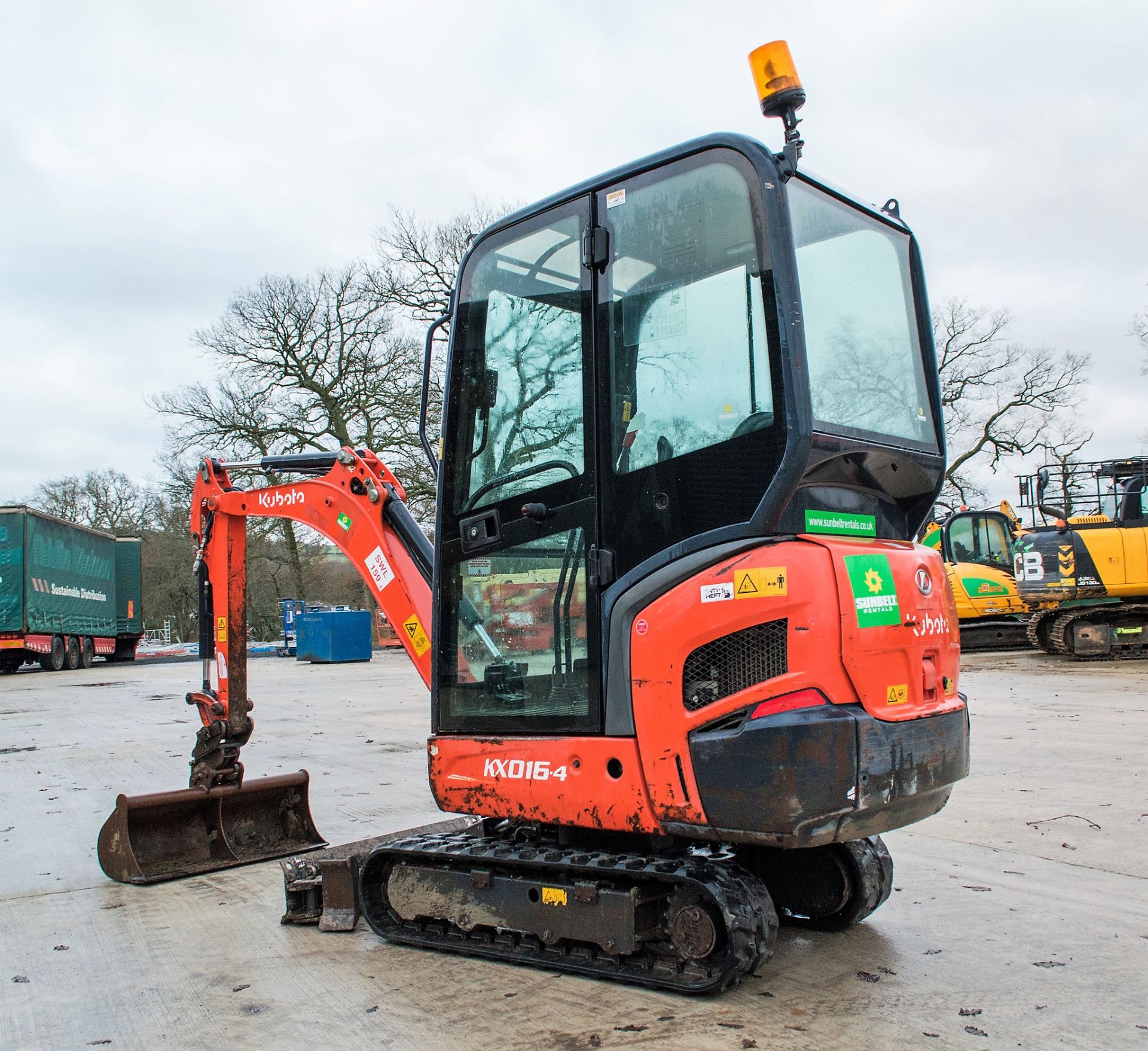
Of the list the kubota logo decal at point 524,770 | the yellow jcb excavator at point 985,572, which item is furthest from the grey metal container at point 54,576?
the kubota logo decal at point 524,770

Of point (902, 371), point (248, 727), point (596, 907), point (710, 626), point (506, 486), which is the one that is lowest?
point (596, 907)

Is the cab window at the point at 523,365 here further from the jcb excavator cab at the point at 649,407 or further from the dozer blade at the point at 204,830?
the dozer blade at the point at 204,830

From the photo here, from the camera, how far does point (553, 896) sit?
3803 mm

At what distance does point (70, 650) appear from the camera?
29219 mm

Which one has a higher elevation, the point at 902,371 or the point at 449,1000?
the point at 902,371

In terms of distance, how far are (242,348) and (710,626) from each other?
3243 cm

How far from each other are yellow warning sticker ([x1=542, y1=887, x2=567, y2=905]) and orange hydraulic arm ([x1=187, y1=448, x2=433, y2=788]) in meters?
1.21

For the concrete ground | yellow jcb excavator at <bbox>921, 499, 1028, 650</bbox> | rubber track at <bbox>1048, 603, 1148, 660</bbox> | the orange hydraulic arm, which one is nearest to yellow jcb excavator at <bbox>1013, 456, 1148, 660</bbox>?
rubber track at <bbox>1048, 603, 1148, 660</bbox>

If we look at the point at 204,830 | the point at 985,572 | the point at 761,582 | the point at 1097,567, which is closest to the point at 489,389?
the point at 761,582

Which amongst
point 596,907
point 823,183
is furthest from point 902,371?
point 596,907

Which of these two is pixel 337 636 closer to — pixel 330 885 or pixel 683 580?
pixel 330 885

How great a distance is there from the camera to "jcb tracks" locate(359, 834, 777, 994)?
3.52 meters

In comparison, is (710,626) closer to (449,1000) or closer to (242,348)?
(449,1000)

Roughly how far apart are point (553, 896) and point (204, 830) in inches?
114
